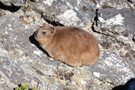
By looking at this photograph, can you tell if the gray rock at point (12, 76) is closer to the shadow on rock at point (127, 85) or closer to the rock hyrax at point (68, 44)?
the rock hyrax at point (68, 44)

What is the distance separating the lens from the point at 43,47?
693 centimetres

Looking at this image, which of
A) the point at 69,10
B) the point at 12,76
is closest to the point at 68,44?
the point at 69,10

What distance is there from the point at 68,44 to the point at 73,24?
1.20 meters

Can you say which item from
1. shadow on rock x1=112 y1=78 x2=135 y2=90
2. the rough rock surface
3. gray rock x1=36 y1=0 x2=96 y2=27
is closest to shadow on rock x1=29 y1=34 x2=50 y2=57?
the rough rock surface

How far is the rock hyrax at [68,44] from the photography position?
6.60 metres

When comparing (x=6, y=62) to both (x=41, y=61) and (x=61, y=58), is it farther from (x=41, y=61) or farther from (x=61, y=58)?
(x=61, y=58)

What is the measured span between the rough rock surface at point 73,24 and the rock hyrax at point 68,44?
0.32 metres

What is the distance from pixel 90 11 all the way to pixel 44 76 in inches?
125

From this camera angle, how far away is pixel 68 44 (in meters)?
6.67

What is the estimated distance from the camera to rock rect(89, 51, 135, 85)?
6.94 meters

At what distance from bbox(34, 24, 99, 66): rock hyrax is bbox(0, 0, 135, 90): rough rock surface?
317 mm

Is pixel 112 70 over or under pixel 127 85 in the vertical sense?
over

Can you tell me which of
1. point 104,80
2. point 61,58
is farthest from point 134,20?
point 61,58

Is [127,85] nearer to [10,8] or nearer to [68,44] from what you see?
[68,44]
